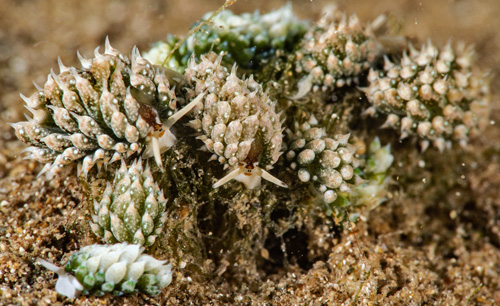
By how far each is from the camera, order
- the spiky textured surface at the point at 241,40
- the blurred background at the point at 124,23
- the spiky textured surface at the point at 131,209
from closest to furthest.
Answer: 1. the spiky textured surface at the point at 131,209
2. the spiky textured surface at the point at 241,40
3. the blurred background at the point at 124,23

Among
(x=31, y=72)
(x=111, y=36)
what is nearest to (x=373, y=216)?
(x=111, y=36)

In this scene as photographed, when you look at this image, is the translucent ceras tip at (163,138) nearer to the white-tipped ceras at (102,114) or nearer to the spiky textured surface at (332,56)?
the white-tipped ceras at (102,114)

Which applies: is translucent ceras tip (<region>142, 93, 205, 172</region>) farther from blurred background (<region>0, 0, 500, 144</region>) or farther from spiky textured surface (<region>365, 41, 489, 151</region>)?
blurred background (<region>0, 0, 500, 144</region>)

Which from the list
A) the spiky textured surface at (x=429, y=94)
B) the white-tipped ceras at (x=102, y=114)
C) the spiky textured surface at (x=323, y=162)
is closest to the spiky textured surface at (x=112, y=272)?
the white-tipped ceras at (x=102, y=114)

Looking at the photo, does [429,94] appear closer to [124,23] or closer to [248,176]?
[248,176]

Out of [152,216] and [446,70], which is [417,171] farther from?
[152,216]
